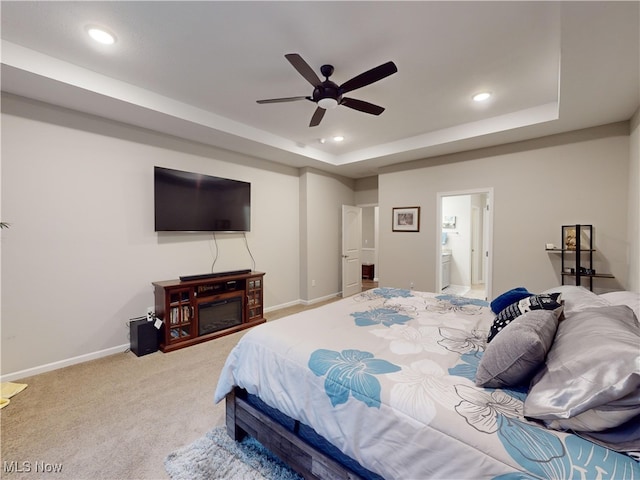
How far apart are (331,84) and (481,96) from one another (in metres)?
1.82

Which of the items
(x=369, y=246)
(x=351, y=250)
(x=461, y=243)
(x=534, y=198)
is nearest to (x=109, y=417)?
(x=351, y=250)

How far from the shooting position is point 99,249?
122 inches

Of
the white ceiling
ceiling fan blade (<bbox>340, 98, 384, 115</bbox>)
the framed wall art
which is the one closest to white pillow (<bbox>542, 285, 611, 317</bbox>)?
the white ceiling

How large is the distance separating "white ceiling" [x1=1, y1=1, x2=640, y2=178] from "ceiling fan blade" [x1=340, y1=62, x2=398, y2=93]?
0.92ft

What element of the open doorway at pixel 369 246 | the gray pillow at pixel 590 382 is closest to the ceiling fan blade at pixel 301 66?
the gray pillow at pixel 590 382

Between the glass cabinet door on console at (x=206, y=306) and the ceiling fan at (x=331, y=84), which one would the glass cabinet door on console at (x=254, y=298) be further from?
the ceiling fan at (x=331, y=84)

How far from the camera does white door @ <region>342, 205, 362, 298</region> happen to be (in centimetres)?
605

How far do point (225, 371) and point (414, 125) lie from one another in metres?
3.74

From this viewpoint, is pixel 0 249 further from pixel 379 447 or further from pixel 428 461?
pixel 428 461

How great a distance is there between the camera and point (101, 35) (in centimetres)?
211

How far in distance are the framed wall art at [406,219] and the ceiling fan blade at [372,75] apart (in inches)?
120

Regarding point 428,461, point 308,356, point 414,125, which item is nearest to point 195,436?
point 308,356

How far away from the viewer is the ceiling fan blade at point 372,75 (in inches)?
81.1

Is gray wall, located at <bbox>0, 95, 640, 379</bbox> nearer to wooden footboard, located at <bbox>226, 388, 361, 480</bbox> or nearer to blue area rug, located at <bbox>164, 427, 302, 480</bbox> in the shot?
blue area rug, located at <bbox>164, 427, 302, 480</bbox>
